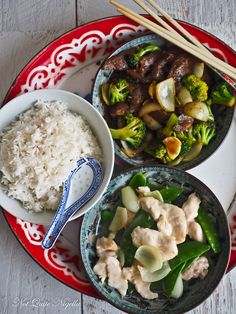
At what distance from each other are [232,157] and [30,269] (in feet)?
4.16

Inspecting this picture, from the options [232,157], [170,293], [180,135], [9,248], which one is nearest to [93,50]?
[180,135]

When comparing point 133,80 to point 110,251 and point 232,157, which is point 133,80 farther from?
point 110,251

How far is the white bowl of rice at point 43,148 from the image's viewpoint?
2182 mm

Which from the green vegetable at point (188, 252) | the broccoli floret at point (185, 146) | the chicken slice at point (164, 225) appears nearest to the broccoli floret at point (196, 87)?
the broccoli floret at point (185, 146)

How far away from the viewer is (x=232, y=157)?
2438 millimetres

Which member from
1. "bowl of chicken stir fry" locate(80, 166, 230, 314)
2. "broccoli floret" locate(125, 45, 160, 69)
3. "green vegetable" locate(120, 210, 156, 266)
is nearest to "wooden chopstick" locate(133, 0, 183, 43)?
"broccoli floret" locate(125, 45, 160, 69)

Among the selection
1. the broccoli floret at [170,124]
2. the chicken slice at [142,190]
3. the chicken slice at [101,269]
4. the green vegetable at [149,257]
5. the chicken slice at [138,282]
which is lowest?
the chicken slice at [138,282]

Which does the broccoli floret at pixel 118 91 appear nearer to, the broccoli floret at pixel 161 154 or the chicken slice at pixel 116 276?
the broccoli floret at pixel 161 154

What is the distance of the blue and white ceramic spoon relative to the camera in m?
2.17

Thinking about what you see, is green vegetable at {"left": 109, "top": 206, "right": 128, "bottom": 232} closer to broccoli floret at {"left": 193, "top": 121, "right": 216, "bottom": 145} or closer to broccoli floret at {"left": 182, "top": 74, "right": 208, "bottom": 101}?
broccoli floret at {"left": 193, "top": 121, "right": 216, "bottom": 145}

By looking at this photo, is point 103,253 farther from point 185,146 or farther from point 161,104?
point 161,104

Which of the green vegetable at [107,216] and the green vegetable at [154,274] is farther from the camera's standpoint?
the green vegetable at [107,216]

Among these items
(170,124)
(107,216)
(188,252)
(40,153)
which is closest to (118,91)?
(170,124)

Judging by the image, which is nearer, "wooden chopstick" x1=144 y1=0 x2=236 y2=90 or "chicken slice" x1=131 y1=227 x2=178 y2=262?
Result: "chicken slice" x1=131 y1=227 x2=178 y2=262
